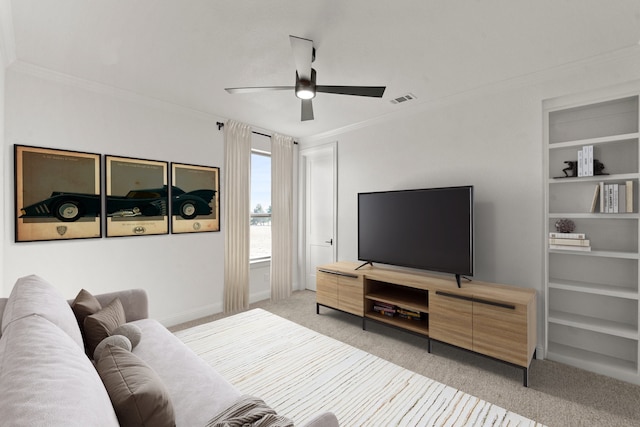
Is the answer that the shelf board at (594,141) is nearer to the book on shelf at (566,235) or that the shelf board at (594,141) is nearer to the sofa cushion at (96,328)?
the book on shelf at (566,235)

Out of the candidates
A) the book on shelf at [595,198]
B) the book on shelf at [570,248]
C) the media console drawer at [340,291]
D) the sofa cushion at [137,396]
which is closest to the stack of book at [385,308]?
the media console drawer at [340,291]

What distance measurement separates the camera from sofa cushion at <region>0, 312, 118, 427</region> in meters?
0.62

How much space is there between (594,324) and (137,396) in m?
3.24

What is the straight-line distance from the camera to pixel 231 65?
252cm

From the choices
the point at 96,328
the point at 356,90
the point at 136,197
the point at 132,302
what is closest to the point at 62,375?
the point at 96,328

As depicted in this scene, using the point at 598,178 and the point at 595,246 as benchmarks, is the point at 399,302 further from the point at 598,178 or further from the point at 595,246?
the point at 598,178

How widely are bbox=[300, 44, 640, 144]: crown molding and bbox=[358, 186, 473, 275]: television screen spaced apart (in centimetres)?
103

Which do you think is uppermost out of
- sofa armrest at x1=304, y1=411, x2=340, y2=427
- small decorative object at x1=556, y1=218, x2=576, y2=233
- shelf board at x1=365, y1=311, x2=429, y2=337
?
small decorative object at x1=556, y1=218, x2=576, y2=233

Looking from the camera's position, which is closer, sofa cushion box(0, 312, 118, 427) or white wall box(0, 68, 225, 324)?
sofa cushion box(0, 312, 118, 427)

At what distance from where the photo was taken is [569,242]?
2.51 metres

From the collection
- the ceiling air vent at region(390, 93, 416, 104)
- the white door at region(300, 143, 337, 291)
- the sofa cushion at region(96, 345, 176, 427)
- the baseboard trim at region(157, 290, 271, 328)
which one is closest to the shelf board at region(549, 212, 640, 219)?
the ceiling air vent at region(390, 93, 416, 104)

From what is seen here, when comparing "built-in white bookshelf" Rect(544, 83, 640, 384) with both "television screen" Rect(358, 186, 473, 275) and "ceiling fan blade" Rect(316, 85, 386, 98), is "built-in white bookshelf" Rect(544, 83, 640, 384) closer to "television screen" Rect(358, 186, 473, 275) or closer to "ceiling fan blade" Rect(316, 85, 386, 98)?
"television screen" Rect(358, 186, 473, 275)

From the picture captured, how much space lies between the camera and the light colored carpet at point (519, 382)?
1951 mm

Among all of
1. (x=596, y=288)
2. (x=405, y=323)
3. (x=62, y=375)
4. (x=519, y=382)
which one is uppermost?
(x=62, y=375)
